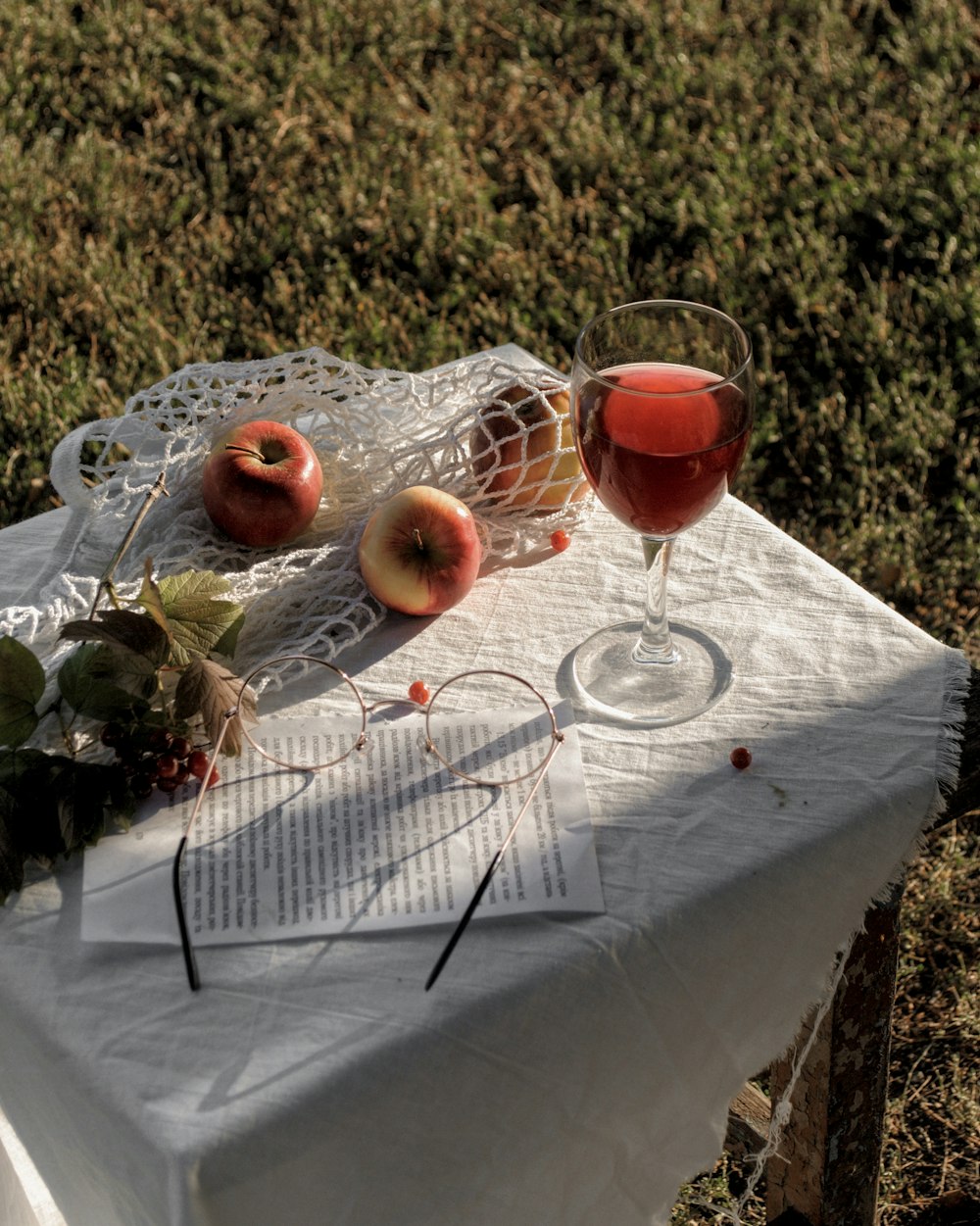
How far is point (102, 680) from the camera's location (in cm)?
118

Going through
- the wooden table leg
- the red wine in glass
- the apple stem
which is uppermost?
the red wine in glass


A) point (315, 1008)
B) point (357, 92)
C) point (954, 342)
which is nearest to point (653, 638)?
point (315, 1008)

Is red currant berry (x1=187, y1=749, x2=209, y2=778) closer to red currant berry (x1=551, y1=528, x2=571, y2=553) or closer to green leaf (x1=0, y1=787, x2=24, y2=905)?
green leaf (x1=0, y1=787, x2=24, y2=905)

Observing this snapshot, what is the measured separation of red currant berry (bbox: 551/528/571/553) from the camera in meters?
1.47

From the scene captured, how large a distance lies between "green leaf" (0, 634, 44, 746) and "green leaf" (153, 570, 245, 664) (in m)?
0.13

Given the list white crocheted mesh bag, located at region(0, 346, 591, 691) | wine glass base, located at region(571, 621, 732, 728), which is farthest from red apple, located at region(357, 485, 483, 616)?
wine glass base, located at region(571, 621, 732, 728)

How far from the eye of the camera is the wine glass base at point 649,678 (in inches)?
48.9

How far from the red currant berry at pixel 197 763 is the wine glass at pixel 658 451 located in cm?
37

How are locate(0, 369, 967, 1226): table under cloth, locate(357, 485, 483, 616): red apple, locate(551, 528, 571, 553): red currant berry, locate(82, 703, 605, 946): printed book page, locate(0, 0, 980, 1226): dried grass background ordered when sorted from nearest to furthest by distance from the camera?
locate(0, 369, 967, 1226): table under cloth → locate(82, 703, 605, 946): printed book page → locate(357, 485, 483, 616): red apple → locate(551, 528, 571, 553): red currant berry → locate(0, 0, 980, 1226): dried grass background

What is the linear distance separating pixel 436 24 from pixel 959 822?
3.24m

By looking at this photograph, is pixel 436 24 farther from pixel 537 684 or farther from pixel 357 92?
pixel 537 684

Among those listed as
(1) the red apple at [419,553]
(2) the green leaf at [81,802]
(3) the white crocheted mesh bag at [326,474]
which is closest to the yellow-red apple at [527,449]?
(3) the white crocheted mesh bag at [326,474]

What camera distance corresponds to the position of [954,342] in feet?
10.9

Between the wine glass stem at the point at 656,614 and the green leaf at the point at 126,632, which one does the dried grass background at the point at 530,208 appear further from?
the green leaf at the point at 126,632
